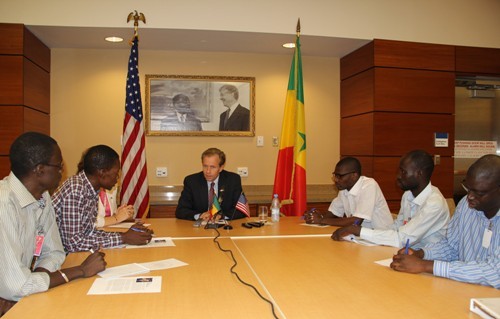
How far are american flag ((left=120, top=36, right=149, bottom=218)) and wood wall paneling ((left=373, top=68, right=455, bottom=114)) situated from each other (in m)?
2.64

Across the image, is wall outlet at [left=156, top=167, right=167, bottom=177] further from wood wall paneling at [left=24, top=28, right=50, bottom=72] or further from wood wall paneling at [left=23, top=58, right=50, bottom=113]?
wood wall paneling at [left=24, top=28, right=50, bottom=72]

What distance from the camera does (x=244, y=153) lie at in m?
5.20

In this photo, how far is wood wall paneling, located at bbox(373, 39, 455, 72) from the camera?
14.9ft

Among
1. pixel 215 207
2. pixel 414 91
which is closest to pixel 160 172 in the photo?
pixel 215 207

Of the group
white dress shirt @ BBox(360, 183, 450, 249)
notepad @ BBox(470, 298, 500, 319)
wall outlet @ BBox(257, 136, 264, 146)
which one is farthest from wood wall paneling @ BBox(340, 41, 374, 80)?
notepad @ BBox(470, 298, 500, 319)

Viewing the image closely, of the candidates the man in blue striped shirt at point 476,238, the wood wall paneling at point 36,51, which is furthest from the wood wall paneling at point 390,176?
the wood wall paneling at point 36,51

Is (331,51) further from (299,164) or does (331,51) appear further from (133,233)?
(133,233)

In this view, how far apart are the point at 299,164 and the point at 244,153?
973 millimetres

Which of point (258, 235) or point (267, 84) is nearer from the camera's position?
point (258, 235)

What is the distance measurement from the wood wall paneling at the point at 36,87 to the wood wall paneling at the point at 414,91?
3.72 m

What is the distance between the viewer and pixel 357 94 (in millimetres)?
4930

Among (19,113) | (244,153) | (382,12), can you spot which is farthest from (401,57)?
(19,113)

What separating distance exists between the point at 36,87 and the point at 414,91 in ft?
13.9

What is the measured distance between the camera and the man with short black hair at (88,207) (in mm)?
2326
